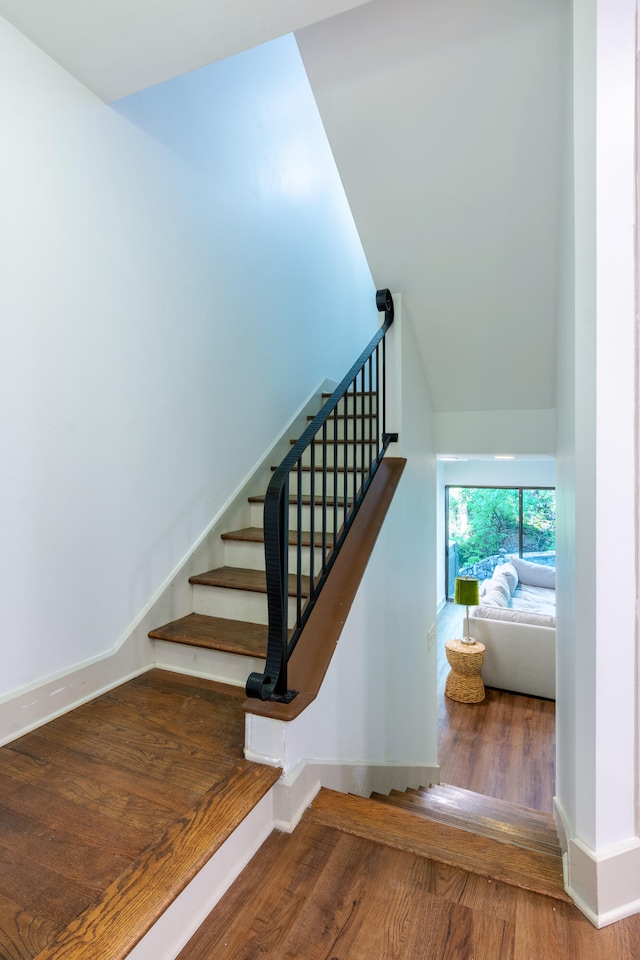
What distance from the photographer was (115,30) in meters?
1.44

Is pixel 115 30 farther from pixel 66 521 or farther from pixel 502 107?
pixel 66 521

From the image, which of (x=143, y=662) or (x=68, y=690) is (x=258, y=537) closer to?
(x=143, y=662)

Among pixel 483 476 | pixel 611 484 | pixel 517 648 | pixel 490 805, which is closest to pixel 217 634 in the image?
pixel 611 484

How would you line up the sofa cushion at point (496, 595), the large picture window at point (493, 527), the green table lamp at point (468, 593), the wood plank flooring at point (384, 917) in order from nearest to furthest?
the wood plank flooring at point (384, 917) → the green table lamp at point (468, 593) → the sofa cushion at point (496, 595) → the large picture window at point (493, 527)

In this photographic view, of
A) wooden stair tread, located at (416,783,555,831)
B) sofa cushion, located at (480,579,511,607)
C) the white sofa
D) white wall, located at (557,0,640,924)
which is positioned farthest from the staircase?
sofa cushion, located at (480,579,511,607)

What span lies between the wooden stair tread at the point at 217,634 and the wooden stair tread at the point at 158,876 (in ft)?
1.89

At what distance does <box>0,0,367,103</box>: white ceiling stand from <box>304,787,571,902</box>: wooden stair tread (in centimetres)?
229

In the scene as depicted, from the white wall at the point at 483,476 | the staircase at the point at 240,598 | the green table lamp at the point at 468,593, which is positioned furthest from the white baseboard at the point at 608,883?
the white wall at the point at 483,476

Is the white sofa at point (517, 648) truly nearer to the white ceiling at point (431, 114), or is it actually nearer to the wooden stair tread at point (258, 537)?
the white ceiling at point (431, 114)

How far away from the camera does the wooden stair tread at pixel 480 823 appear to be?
2081 mm

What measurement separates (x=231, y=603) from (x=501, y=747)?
3.22 m

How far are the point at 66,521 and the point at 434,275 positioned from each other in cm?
202

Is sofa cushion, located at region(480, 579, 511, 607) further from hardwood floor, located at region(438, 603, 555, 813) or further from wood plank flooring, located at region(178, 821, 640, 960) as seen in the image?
wood plank flooring, located at region(178, 821, 640, 960)

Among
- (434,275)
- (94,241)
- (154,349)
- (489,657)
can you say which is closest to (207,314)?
(154,349)
